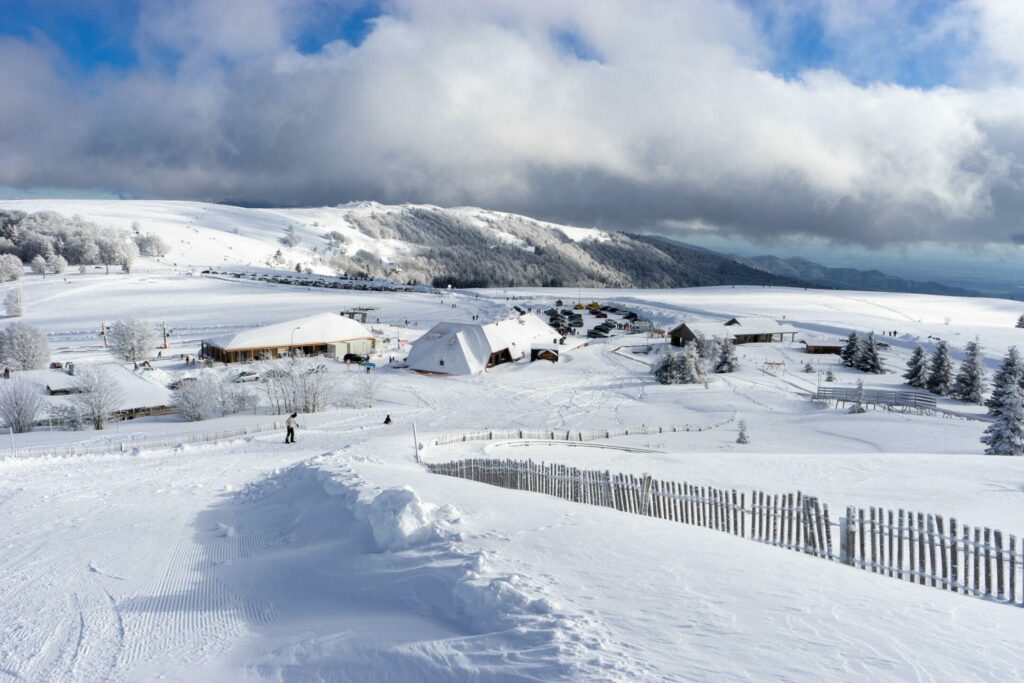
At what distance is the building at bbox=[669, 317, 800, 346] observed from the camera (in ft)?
209

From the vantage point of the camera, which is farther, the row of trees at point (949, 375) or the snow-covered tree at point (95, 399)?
the row of trees at point (949, 375)

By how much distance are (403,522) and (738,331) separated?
67216mm

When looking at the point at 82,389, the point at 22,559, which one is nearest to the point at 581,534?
the point at 22,559

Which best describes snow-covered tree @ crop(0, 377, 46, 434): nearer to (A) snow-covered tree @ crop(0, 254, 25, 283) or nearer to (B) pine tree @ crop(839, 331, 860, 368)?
(B) pine tree @ crop(839, 331, 860, 368)

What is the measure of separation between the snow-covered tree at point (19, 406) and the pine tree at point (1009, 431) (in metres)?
44.4

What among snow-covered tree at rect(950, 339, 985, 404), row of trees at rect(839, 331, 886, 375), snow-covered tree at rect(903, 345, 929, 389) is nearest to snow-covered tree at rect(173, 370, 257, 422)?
snow-covered tree at rect(903, 345, 929, 389)

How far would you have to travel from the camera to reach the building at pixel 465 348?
50.2 meters

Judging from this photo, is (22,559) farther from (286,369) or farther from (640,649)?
(286,369)

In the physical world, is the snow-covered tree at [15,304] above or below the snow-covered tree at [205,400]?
above

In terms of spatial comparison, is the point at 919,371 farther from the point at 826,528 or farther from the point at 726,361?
the point at 826,528

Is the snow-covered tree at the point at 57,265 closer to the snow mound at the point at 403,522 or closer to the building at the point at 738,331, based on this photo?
the building at the point at 738,331

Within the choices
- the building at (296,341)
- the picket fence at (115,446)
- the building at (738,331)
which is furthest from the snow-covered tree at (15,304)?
the building at (738,331)

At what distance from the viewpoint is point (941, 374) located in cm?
4550

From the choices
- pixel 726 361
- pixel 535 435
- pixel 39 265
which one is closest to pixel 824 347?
pixel 726 361
